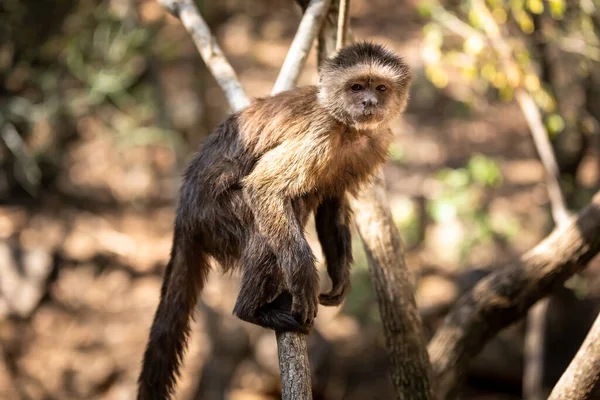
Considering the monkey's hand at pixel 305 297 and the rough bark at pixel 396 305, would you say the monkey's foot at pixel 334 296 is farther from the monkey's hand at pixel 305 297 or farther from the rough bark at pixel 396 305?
the monkey's hand at pixel 305 297

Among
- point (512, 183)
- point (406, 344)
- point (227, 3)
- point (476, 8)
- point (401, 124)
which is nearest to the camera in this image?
point (406, 344)

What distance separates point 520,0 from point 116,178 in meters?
7.48

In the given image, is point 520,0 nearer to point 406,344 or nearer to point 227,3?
point 406,344

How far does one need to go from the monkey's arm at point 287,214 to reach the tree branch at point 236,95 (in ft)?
0.83

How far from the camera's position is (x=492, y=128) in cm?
1134

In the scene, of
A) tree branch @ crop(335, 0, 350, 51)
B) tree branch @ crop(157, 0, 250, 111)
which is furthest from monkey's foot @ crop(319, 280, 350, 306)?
tree branch @ crop(335, 0, 350, 51)

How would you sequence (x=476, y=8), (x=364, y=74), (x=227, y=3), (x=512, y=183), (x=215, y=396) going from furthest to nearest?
(x=227, y=3) → (x=512, y=183) → (x=215, y=396) → (x=476, y=8) → (x=364, y=74)

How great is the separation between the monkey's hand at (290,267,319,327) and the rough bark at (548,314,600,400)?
151 centimetres

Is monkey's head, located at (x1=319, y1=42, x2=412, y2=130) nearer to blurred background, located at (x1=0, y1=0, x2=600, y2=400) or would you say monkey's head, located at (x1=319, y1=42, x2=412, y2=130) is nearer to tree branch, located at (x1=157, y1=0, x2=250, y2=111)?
tree branch, located at (x1=157, y1=0, x2=250, y2=111)

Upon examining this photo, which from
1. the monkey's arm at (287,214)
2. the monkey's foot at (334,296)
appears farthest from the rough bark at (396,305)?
the monkey's arm at (287,214)

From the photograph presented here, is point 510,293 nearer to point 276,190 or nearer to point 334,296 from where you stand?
point 334,296

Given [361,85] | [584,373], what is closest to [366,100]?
[361,85]

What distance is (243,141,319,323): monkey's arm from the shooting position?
4098 millimetres

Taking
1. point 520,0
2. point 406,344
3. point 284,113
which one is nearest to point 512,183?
point 520,0
